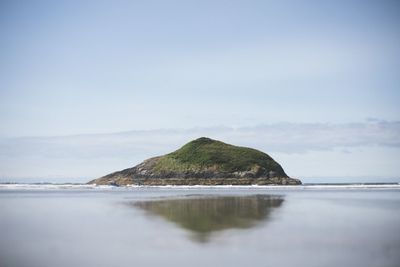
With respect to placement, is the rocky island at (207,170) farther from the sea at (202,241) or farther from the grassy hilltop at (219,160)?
the sea at (202,241)

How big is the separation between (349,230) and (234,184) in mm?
93849

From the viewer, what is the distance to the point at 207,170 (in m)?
123

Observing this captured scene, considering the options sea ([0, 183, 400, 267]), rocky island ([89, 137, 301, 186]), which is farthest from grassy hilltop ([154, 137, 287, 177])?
sea ([0, 183, 400, 267])

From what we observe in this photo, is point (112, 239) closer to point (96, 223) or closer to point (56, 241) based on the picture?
point (56, 241)

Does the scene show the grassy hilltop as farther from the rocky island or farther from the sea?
the sea

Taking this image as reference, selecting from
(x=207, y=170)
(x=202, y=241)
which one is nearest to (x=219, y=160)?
(x=207, y=170)

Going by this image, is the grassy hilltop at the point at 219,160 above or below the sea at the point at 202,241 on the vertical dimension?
above

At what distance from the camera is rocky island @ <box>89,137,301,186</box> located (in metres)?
117

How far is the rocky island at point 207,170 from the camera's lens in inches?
4589

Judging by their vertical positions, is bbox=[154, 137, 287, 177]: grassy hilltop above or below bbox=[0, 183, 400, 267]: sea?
above

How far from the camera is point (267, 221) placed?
2314 centimetres

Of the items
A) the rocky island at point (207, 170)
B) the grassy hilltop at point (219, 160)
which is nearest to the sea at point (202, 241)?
the rocky island at point (207, 170)

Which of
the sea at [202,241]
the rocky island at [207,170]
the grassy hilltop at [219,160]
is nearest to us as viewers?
the sea at [202,241]

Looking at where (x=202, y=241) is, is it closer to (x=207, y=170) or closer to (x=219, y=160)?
(x=207, y=170)
